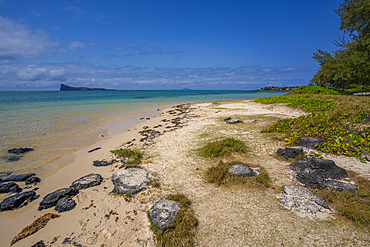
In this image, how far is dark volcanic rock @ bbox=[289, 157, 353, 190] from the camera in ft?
14.7

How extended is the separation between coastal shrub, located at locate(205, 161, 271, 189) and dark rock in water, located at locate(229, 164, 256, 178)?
0.14m

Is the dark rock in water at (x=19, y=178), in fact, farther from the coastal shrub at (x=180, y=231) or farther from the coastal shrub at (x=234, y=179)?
the coastal shrub at (x=234, y=179)

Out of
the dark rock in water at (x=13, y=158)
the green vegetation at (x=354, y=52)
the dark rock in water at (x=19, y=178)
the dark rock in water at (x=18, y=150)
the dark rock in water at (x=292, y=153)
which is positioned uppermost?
the green vegetation at (x=354, y=52)

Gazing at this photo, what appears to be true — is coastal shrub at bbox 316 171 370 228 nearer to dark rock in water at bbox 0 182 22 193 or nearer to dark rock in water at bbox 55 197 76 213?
dark rock in water at bbox 55 197 76 213

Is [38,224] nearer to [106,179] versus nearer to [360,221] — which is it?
[106,179]

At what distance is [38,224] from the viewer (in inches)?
149

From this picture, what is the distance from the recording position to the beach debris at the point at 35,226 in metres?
3.51

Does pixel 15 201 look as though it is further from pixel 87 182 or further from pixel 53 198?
pixel 87 182

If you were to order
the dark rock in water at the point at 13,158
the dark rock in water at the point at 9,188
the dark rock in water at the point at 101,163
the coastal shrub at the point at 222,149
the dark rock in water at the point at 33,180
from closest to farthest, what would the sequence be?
1. the dark rock in water at the point at 9,188
2. the dark rock in water at the point at 33,180
3. the dark rock in water at the point at 101,163
4. the coastal shrub at the point at 222,149
5. the dark rock in water at the point at 13,158

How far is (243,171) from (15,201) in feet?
21.9

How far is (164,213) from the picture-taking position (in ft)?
11.8

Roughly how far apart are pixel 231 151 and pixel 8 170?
9.36m

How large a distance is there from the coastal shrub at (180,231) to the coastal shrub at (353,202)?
3236mm

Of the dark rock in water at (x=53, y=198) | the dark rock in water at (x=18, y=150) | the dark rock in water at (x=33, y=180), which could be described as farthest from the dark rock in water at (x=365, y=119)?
the dark rock in water at (x=18, y=150)
